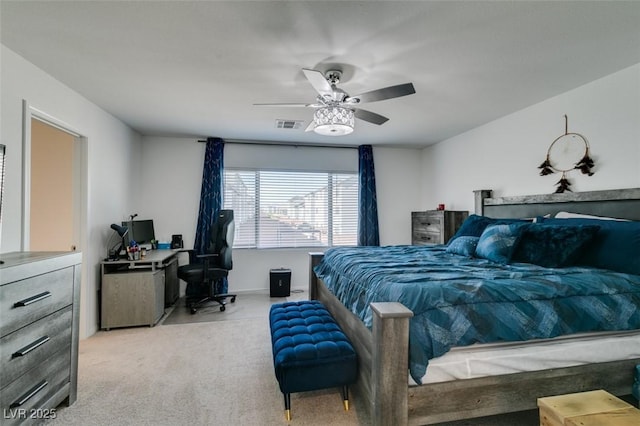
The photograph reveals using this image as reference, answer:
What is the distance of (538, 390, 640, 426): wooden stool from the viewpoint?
118 cm

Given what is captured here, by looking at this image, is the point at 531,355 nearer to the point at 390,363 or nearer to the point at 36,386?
the point at 390,363

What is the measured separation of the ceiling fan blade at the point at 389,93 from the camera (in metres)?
2.05

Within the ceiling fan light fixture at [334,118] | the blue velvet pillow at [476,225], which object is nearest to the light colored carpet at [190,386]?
the blue velvet pillow at [476,225]

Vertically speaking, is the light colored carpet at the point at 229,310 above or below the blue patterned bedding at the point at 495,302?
below

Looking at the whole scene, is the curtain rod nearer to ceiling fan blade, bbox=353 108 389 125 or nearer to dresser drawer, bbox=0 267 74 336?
ceiling fan blade, bbox=353 108 389 125

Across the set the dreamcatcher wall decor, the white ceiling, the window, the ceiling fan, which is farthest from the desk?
the dreamcatcher wall decor

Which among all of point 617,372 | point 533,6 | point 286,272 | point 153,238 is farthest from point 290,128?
point 617,372

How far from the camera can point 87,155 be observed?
306cm

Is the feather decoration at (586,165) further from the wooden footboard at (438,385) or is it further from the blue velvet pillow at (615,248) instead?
the wooden footboard at (438,385)

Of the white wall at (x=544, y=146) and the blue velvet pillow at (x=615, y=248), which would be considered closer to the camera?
the blue velvet pillow at (x=615, y=248)

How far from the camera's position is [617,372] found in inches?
66.4

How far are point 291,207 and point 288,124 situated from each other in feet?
5.25

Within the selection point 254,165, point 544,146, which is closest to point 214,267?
point 254,165

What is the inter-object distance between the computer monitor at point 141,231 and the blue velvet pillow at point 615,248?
4772 mm
